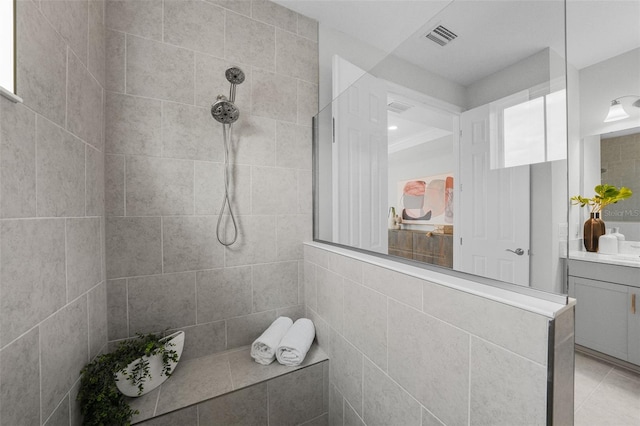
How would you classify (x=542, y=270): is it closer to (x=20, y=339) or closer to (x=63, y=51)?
(x=20, y=339)

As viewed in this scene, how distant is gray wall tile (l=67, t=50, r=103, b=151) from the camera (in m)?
0.90

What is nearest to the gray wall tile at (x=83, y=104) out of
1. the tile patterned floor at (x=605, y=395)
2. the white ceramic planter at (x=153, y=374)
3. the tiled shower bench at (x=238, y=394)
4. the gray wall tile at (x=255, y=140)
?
the gray wall tile at (x=255, y=140)

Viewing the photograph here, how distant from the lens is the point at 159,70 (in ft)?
4.32

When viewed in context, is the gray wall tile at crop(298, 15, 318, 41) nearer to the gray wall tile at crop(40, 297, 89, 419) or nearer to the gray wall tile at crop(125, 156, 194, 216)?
the gray wall tile at crop(125, 156, 194, 216)

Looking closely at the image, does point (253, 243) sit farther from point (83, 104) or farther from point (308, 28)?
point (308, 28)

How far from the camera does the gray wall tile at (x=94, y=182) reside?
1.03 metres

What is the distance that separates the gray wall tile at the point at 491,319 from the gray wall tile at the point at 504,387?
3cm

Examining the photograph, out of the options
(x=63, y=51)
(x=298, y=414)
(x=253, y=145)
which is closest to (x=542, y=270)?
(x=298, y=414)

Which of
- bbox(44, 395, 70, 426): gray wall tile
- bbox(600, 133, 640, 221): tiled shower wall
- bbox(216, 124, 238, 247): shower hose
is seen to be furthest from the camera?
bbox(600, 133, 640, 221): tiled shower wall

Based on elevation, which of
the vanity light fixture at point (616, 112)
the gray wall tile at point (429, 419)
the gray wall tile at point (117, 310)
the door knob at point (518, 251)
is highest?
the vanity light fixture at point (616, 112)

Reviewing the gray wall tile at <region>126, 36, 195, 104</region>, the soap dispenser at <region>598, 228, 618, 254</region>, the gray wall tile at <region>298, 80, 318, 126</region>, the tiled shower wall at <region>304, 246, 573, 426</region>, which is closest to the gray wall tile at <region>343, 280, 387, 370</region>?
the tiled shower wall at <region>304, 246, 573, 426</region>

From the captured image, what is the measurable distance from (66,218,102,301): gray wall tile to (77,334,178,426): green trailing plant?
32 cm

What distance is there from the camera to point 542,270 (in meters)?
0.61

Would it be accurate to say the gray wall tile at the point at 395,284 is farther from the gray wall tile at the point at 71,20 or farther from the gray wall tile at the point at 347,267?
the gray wall tile at the point at 71,20
